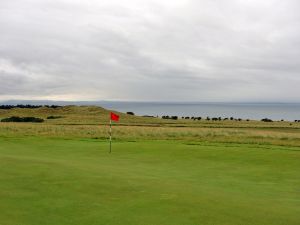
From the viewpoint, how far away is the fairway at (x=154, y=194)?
8.59 metres

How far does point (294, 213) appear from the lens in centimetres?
925

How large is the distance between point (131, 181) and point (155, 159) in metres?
7.73

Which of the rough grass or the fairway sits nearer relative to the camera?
the fairway

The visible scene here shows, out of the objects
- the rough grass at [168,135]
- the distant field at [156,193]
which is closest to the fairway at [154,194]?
the distant field at [156,193]

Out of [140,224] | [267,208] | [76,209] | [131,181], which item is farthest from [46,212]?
[267,208]

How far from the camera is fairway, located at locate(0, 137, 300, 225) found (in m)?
8.59

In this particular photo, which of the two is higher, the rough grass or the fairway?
the rough grass

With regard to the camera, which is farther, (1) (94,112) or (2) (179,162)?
(1) (94,112)

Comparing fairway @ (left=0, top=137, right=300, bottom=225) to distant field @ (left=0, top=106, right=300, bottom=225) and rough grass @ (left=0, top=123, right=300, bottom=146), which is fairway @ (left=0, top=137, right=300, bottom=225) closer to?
distant field @ (left=0, top=106, right=300, bottom=225)

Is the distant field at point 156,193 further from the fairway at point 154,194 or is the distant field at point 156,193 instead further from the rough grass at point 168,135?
the rough grass at point 168,135

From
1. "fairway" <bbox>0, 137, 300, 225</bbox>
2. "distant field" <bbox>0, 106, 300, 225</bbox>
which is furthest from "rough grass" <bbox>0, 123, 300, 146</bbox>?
"fairway" <bbox>0, 137, 300, 225</bbox>

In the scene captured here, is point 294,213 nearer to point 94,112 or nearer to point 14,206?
point 14,206

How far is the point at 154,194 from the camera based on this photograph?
10656mm

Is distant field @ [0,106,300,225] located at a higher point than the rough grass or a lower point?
lower
